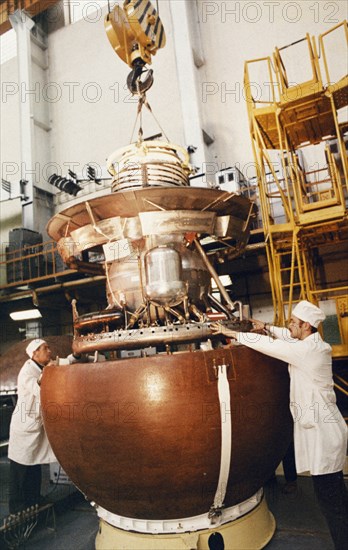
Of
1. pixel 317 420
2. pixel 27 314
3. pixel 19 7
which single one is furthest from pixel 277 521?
pixel 19 7

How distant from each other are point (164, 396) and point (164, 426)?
9.0 inches

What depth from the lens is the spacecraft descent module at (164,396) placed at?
9.91 feet

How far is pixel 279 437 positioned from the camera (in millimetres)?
3482

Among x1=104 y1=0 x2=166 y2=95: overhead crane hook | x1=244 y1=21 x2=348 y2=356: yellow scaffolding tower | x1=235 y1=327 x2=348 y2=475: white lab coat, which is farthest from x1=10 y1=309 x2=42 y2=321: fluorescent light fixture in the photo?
x1=235 y1=327 x2=348 y2=475: white lab coat

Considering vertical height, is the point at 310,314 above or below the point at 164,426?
above

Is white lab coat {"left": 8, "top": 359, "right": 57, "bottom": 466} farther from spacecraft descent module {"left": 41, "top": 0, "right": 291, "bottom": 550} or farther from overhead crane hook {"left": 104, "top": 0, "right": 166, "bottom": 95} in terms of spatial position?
overhead crane hook {"left": 104, "top": 0, "right": 166, "bottom": 95}

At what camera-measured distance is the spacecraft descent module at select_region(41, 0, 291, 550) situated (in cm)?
302

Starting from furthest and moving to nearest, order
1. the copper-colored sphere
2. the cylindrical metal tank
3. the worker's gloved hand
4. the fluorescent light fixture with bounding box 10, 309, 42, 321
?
the fluorescent light fixture with bounding box 10, 309, 42, 321 → the worker's gloved hand → the cylindrical metal tank → the copper-colored sphere

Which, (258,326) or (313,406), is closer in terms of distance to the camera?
(313,406)

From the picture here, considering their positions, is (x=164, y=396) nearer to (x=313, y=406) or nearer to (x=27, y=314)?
(x=313, y=406)

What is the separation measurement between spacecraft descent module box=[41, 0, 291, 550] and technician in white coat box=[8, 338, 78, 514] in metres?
0.82

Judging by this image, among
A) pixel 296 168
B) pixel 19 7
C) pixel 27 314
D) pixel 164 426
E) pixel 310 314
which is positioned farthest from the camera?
pixel 19 7

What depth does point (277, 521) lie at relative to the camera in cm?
400

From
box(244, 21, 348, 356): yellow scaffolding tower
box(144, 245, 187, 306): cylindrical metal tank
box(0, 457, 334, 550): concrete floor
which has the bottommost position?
box(0, 457, 334, 550): concrete floor
